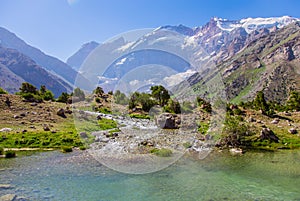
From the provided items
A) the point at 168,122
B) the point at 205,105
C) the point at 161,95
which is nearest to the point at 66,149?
the point at 168,122

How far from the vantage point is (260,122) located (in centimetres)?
5681

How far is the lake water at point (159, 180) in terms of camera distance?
75.8 ft

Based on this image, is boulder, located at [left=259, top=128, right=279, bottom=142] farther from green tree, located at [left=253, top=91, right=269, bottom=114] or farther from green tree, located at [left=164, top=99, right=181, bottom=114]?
→ green tree, located at [left=164, top=99, right=181, bottom=114]

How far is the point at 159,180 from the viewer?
27219mm

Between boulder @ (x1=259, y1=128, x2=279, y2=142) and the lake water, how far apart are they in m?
11.7

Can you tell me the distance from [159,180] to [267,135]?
30177 millimetres

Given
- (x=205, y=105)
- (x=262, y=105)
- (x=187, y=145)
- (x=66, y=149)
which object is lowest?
(x=66, y=149)

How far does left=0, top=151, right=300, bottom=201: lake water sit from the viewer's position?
910 inches

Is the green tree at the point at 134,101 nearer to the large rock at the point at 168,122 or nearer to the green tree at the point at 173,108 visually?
the green tree at the point at 173,108

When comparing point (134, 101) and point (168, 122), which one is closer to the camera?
point (168, 122)

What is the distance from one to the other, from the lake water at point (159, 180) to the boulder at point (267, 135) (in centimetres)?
1167

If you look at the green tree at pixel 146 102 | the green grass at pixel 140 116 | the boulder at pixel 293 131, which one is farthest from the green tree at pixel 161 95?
the boulder at pixel 293 131

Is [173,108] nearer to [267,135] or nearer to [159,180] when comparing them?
[267,135]

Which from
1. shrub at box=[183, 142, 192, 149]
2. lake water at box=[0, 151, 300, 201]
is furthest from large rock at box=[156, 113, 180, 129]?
lake water at box=[0, 151, 300, 201]
